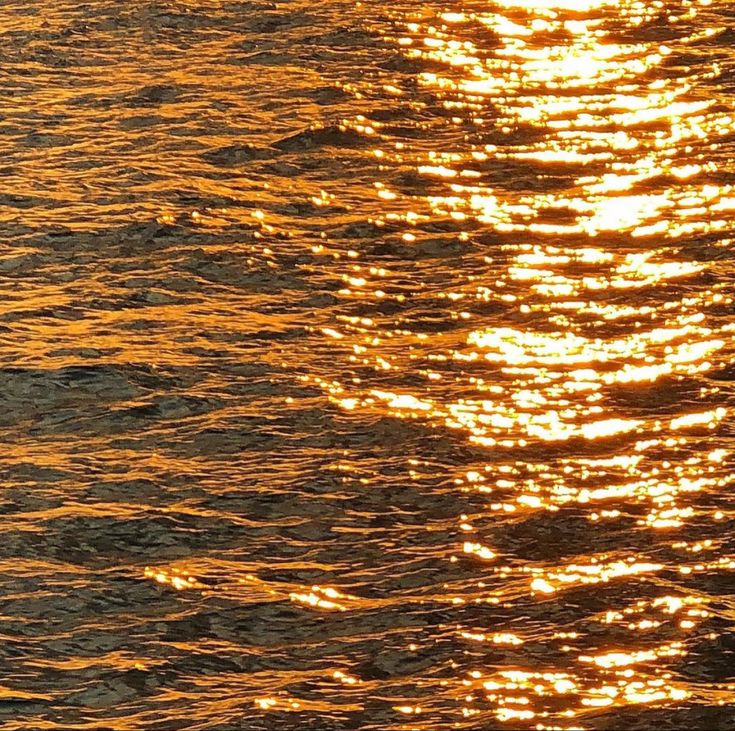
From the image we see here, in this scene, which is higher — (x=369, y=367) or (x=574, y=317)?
(x=574, y=317)

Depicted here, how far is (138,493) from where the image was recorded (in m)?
3.03

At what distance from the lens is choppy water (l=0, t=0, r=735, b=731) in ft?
8.61

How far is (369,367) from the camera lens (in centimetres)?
336

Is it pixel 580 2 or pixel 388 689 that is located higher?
pixel 580 2

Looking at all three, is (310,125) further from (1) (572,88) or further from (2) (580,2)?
(2) (580,2)

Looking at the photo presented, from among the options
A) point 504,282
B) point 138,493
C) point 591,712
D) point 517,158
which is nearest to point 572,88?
point 517,158

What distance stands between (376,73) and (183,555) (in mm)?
2295

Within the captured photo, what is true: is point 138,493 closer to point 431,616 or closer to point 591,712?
point 431,616

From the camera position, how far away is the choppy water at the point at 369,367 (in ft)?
8.61

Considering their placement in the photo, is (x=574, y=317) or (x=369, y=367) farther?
(x=574, y=317)

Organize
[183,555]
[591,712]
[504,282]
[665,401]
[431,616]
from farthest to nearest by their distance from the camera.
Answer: [504,282]
[665,401]
[183,555]
[431,616]
[591,712]

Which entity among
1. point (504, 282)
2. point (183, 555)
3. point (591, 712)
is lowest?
point (591, 712)

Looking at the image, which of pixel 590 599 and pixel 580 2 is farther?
pixel 580 2

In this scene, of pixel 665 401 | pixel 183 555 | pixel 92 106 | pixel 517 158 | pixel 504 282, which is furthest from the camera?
pixel 92 106
